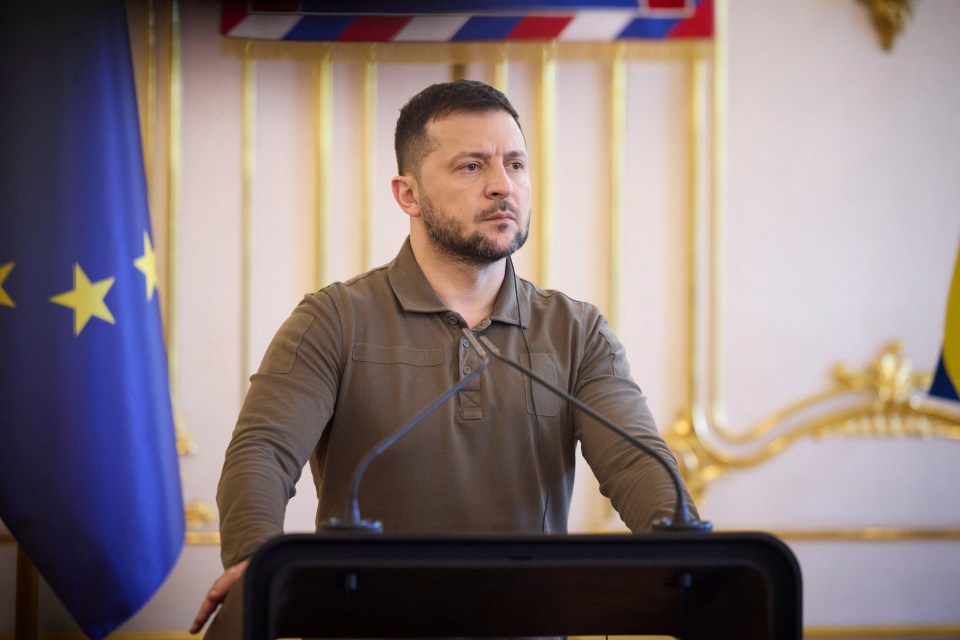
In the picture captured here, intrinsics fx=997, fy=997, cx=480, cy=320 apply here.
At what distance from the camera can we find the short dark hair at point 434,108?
6.18 feet

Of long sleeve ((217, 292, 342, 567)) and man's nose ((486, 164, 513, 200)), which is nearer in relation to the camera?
long sleeve ((217, 292, 342, 567))

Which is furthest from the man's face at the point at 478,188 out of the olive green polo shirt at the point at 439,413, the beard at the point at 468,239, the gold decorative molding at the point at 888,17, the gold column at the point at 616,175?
the gold decorative molding at the point at 888,17

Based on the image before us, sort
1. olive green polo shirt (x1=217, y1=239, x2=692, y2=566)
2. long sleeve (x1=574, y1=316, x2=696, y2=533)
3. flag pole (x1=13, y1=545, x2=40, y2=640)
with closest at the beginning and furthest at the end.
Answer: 1. long sleeve (x1=574, y1=316, x2=696, y2=533)
2. olive green polo shirt (x1=217, y1=239, x2=692, y2=566)
3. flag pole (x1=13, y1=545, x2=40, y2=640)

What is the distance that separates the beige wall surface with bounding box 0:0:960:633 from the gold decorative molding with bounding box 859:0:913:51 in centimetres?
3

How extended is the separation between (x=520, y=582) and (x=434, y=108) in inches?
41.3

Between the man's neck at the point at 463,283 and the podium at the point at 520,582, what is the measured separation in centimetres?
73

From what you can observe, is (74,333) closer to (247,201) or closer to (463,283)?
(247,201)

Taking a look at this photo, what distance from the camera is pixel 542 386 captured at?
180 centimetres

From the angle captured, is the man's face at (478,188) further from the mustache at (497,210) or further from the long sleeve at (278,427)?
the long sleeve at (278,427)

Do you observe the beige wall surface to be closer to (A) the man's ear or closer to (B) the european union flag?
(B) the european union flag

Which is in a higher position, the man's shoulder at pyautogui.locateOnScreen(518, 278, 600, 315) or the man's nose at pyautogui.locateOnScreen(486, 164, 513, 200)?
the man's nose at pyautogui.locateOnScreen(486, 164, 513, 200)

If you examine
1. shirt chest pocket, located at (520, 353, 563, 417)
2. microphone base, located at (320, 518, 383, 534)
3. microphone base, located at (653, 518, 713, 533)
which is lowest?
microphone base, located at (653, 518, 713, 533)

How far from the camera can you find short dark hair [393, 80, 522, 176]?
1.88m

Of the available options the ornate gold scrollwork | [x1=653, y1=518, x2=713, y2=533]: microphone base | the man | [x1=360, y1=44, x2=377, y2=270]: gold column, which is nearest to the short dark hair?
the man
